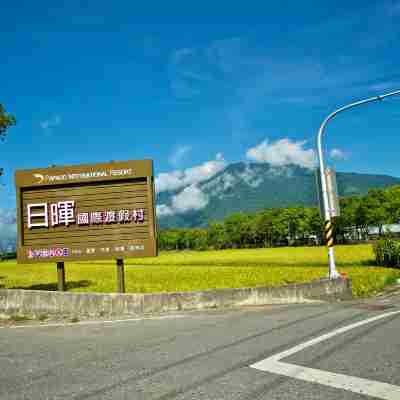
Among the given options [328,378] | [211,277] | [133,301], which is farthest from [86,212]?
[211,277]

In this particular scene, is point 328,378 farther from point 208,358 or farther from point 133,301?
point 133,301

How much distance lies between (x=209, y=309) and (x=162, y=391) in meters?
6.75

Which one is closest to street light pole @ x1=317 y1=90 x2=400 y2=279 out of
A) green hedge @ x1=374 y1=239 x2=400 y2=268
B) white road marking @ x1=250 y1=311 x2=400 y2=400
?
white road marking @ x1=250 y1=311 x2=400 y2=400

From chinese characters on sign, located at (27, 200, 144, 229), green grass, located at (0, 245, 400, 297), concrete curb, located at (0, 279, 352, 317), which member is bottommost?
green grass, located at (0, 245, 400, 297)

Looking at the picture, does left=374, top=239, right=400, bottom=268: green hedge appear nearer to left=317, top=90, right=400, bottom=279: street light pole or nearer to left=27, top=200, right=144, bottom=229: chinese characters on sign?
left=317, top=90, right=400, bottom=279: street light pole

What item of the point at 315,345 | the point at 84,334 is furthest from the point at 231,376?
the point at 84,334

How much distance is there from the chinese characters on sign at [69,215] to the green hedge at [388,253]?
21437 millimetres

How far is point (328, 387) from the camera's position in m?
4.70

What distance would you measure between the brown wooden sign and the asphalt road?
4.01m

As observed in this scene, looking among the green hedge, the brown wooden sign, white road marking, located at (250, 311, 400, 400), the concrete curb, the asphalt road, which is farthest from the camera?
the green hedge

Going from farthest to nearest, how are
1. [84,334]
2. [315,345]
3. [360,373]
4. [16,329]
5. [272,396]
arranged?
[16,329] < [84,334] < [315,345] < [360,373] < [272,396]

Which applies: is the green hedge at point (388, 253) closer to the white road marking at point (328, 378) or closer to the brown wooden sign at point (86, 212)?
the brown wooden sign at point (86, 212)

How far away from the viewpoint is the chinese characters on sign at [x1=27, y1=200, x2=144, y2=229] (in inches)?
537

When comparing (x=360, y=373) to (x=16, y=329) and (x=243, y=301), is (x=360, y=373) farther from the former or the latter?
(x=16, y=329)
